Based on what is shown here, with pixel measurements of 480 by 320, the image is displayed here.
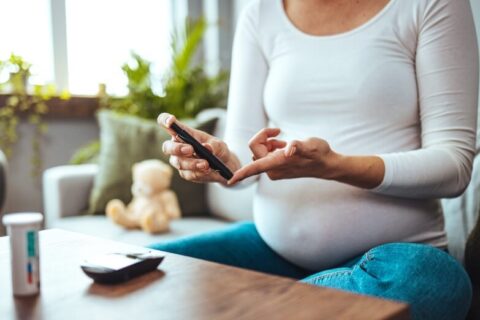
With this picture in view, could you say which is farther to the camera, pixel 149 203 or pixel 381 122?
pixel 149 203

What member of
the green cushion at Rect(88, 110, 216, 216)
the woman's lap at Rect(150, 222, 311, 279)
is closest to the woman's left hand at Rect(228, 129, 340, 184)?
the woman's lap at Rect(150, 222, 311, 279)

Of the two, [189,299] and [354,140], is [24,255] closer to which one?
[189,299]

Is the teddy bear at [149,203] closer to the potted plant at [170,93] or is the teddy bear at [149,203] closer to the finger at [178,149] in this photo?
the potted plant at [170,93]

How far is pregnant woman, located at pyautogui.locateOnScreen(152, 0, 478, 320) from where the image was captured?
0.85m

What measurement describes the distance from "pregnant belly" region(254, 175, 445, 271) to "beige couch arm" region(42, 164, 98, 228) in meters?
1.19

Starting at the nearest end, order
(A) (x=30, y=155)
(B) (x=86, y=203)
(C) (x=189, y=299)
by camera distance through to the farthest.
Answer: (C) (x=189, y=299) → (B) (x=86, y=203) → (A) (x=30, y=155)

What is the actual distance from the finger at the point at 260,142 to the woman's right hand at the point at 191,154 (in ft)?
0.22

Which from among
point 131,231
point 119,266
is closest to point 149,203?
point 131,231

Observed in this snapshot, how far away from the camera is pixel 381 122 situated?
940 mm

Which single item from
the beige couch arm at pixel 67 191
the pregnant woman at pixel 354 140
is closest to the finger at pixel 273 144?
the pregnant woman at pixel 354 140

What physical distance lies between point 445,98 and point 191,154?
445mm

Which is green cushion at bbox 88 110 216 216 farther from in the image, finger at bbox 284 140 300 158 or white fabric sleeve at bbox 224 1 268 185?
finger at bbox 284 140 300 158

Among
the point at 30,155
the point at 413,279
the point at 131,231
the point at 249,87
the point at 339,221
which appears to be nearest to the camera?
the point at 413,279

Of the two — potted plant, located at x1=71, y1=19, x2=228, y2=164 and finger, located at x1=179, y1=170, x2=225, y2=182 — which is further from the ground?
potted plant, located at x1=71, y1=19, x2=228, y2=164
